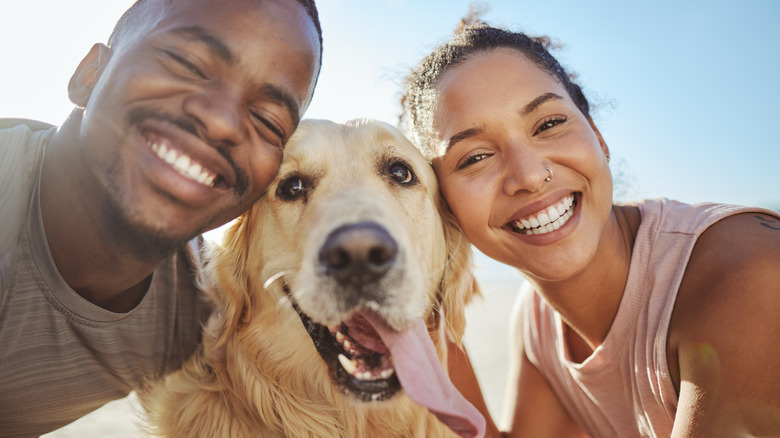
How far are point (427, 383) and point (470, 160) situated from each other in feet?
3.56

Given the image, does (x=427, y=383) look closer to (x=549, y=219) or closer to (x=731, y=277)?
(x=549, y=219)

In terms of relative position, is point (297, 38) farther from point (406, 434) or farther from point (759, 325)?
point (759, 325)

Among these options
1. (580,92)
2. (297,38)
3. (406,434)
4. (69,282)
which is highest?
(580,92)

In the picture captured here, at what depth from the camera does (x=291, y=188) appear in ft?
8.08

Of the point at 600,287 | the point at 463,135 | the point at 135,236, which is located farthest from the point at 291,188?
the point at 600,287

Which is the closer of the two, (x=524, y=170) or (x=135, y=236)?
(x=135, y=236)

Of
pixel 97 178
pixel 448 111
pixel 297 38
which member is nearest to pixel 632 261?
pixel 448 111

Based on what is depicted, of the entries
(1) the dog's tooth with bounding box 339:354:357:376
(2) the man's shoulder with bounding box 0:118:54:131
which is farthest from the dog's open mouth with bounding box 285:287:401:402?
(2) the man's shoulder with bounding box 0:118:54:131

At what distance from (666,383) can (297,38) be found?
217 cm

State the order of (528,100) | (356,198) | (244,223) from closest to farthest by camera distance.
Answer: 1. (356,198)
2. (528,100)
3. (244,223)

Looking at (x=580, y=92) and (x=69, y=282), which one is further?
(x=580, y=92)

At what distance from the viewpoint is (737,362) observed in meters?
1.87

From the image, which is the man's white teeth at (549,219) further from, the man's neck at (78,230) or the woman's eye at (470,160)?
the man's neck at (78,230)

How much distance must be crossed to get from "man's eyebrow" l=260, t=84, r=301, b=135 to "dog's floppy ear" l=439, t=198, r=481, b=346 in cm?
93
